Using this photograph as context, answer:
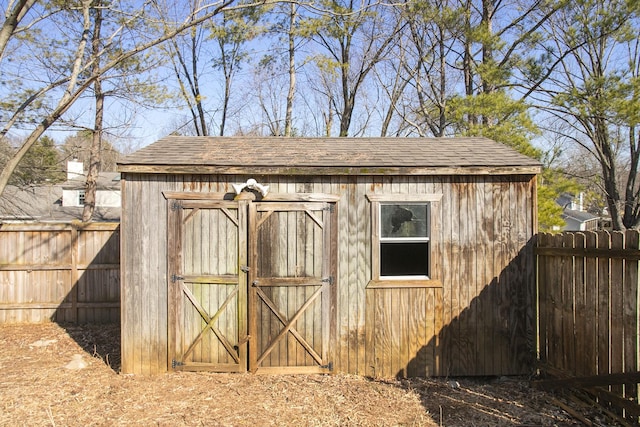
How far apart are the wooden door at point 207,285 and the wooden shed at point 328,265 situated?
2cm

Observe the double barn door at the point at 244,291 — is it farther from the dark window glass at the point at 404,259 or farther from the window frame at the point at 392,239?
the dark window glass at the point at 404,259

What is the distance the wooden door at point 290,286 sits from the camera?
592cm

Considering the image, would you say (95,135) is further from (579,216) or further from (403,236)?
(579,216)

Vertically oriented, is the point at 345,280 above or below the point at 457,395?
above

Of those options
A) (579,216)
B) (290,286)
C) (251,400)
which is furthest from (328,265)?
(579,216)

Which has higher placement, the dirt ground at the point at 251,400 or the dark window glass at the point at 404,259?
the dark window glass at the point at 404,259

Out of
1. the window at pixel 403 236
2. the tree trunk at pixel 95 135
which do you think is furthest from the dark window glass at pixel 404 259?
the tree trunk at pixel 95 135

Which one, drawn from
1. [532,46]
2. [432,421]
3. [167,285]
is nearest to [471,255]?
[432,421]

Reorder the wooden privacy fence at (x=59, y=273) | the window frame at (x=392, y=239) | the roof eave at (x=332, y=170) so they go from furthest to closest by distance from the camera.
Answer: the wooden privacy fence at (x=59, y=273) → the window frame at (x=392, y=239) → the roof eave at (x=332, y=170)

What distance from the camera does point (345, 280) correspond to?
6.02 meters

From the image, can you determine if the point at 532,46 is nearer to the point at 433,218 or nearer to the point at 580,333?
the point at 433,218

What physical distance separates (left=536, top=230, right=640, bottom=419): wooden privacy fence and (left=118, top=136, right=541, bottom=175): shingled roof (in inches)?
55.6

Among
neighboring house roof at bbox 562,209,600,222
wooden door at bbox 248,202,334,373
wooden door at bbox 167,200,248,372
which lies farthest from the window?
neighboring house roof at bbox 562,209,600,222

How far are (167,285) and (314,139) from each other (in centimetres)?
343
